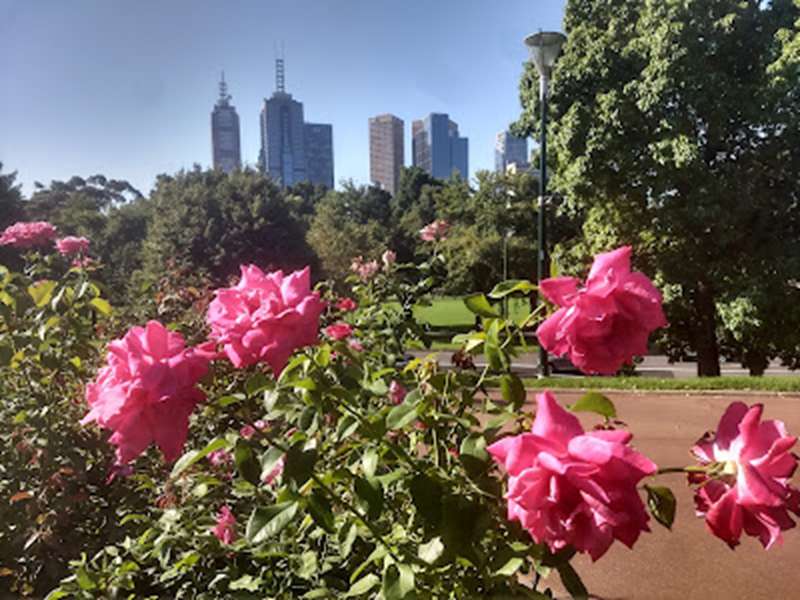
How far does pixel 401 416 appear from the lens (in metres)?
0.83

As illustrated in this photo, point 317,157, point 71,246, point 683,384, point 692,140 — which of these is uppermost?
point 317,157

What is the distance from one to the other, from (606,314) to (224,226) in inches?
565

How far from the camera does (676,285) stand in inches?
327

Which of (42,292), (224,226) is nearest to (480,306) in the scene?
(42,292)

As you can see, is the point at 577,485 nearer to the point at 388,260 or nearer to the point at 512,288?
the point at 512,288

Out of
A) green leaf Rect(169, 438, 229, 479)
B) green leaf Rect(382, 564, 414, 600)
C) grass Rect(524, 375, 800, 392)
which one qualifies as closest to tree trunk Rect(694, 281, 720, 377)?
grass Rect(524, 375, 800, 392)

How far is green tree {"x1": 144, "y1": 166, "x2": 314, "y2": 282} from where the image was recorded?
13914mm

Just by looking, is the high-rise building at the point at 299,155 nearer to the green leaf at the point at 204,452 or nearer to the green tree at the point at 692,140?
the green tree at the point at 692,140

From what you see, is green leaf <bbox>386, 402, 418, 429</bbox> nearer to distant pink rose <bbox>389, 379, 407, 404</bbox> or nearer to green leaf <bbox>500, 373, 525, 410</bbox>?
green leaf <bbox>500, 373, 525, 410</bbox>

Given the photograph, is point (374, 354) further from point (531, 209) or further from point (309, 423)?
point (531, 209)

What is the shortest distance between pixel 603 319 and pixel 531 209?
608 inches

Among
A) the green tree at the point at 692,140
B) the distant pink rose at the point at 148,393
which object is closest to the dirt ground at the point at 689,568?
the distant pink rose at the point at 148,393

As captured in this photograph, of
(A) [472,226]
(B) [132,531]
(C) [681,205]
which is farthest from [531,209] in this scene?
(B) [132,531]

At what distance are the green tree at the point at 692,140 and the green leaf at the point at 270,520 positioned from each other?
786 cm
